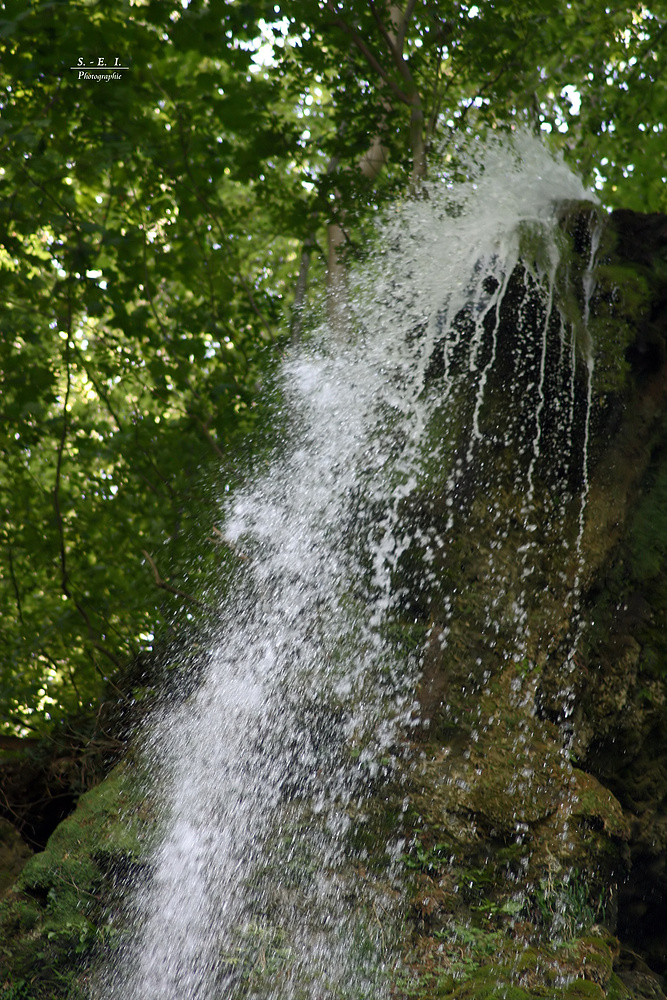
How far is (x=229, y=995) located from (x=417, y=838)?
1020 millimetres

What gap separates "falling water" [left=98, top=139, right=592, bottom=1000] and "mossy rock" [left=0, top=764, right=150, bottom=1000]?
0.45 ft

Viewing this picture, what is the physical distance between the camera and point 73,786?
4.09 metres

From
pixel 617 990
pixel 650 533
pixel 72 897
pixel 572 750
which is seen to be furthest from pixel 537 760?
pixel 72 897

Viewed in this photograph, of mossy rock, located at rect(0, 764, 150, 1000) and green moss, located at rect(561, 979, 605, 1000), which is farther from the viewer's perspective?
mossy rock, located at rect(0, 764, 150, 1000)

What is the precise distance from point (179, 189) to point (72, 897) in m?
5.03

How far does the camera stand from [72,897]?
3.20 metres

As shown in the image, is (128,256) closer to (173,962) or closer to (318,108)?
(318,108)

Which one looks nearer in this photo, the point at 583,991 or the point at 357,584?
the point at 583,991

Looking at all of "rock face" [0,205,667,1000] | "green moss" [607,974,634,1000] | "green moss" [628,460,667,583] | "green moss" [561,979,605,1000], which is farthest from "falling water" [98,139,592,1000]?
"green moss" [607,974,634,1000]

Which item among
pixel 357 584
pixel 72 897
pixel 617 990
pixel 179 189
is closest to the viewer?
pixel 617 990

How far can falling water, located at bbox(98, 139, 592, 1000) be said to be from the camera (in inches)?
124

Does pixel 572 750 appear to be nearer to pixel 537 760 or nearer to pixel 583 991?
pixel 537 760

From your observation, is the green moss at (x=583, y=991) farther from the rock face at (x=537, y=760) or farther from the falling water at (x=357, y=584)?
the falling water at (x=357, y=584)

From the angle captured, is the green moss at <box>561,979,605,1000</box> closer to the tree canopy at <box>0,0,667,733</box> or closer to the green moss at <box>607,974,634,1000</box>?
the green moss at <box>607,974,634,1000</box>
